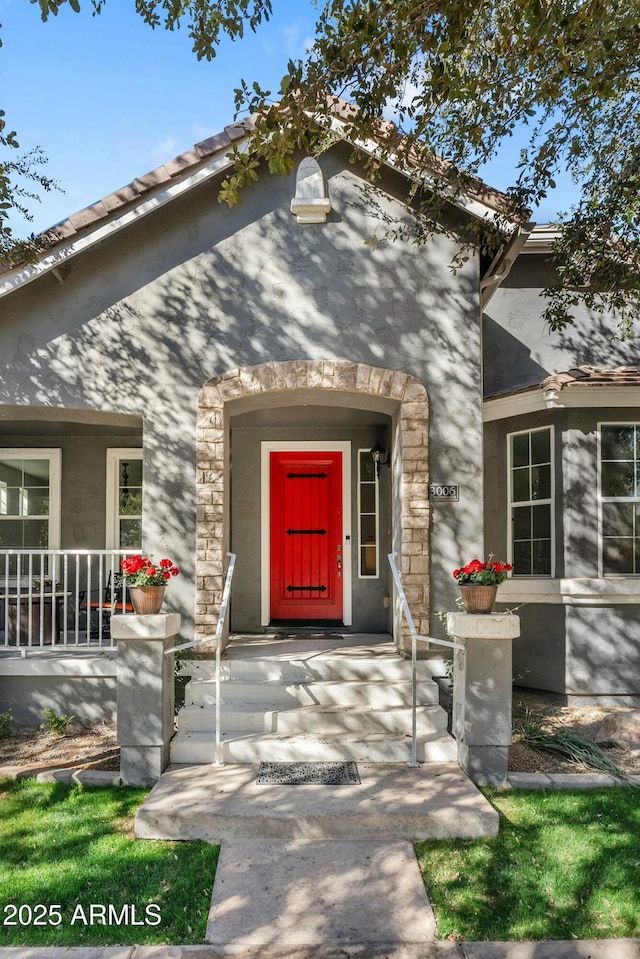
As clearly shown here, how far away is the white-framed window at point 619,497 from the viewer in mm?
7473

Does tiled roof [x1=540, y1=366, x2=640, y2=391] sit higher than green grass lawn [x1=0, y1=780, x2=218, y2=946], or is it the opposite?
tiled roof [x1=540, y1=366, x2=640, y2=391]

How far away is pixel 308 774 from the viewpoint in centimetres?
525

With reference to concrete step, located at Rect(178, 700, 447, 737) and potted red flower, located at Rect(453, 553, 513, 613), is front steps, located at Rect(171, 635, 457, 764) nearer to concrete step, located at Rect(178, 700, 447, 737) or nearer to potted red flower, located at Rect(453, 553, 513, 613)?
concrete step, located at Rect(178, 700, 447, 737)

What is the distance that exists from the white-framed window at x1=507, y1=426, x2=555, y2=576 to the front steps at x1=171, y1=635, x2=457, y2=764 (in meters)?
2.13

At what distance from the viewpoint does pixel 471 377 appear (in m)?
6.89

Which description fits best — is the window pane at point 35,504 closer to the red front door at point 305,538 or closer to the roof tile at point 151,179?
the red front door at point 305,538

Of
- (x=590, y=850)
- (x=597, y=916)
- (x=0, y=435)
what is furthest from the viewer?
(x=0, y=435)

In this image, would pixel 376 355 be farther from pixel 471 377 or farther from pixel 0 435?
pixel 0 435

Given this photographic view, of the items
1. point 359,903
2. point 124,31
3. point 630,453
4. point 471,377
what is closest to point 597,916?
point 359,903

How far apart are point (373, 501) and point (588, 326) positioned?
3550 millimetres

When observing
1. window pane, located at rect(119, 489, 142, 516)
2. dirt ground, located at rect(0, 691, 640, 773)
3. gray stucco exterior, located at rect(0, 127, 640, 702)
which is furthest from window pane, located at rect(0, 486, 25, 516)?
dirt ground, located at rect(0, 691, 640, 773)

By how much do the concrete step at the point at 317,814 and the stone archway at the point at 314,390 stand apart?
6.70 feet

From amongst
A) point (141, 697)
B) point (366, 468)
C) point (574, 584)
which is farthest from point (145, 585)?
point (574, 584)

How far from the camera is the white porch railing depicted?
6.61 m
